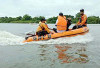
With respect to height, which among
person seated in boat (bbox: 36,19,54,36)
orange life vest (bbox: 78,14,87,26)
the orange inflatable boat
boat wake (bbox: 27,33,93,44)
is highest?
orange life vest (bbox: 78,14,87,26)

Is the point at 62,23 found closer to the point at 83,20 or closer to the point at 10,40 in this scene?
the point at 83,20

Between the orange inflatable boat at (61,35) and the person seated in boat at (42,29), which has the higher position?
the person seated in boat at (42,29)

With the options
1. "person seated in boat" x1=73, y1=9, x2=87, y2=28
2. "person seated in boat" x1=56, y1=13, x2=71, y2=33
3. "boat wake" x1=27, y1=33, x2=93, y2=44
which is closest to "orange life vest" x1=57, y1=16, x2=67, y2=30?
"person seated in boat" x1=56, y1=13, x2=71, y2=33

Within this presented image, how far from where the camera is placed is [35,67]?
476 cm

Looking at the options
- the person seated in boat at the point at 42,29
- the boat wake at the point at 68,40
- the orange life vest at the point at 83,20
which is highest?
the orange life vest at the point at 83,20

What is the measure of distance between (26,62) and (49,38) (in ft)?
13.4

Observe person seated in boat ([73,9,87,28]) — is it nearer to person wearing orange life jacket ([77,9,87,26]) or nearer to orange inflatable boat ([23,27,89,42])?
person wearing orange life jacket ([77,9,87,26])

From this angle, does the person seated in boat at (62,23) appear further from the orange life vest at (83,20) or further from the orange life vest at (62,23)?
the orange life vest at (83,20)

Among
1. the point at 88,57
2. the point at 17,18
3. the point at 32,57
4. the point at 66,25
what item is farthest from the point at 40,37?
the point at 17,18

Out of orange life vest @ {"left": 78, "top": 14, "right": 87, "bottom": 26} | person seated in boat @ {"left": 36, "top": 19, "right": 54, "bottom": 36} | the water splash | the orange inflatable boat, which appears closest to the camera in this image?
the water splash

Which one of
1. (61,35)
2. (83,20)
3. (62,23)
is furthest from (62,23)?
(83,20)

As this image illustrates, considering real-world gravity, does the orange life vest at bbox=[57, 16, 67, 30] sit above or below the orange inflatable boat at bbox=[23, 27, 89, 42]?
above

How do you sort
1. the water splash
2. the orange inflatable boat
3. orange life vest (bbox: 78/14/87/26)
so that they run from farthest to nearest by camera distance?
orange life vest (bbox: 78/14/87/26) → the orange inflatable boat → the water splash

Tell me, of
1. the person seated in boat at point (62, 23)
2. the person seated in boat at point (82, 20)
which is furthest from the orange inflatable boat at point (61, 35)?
the person seated in boat at point (82, 20)
